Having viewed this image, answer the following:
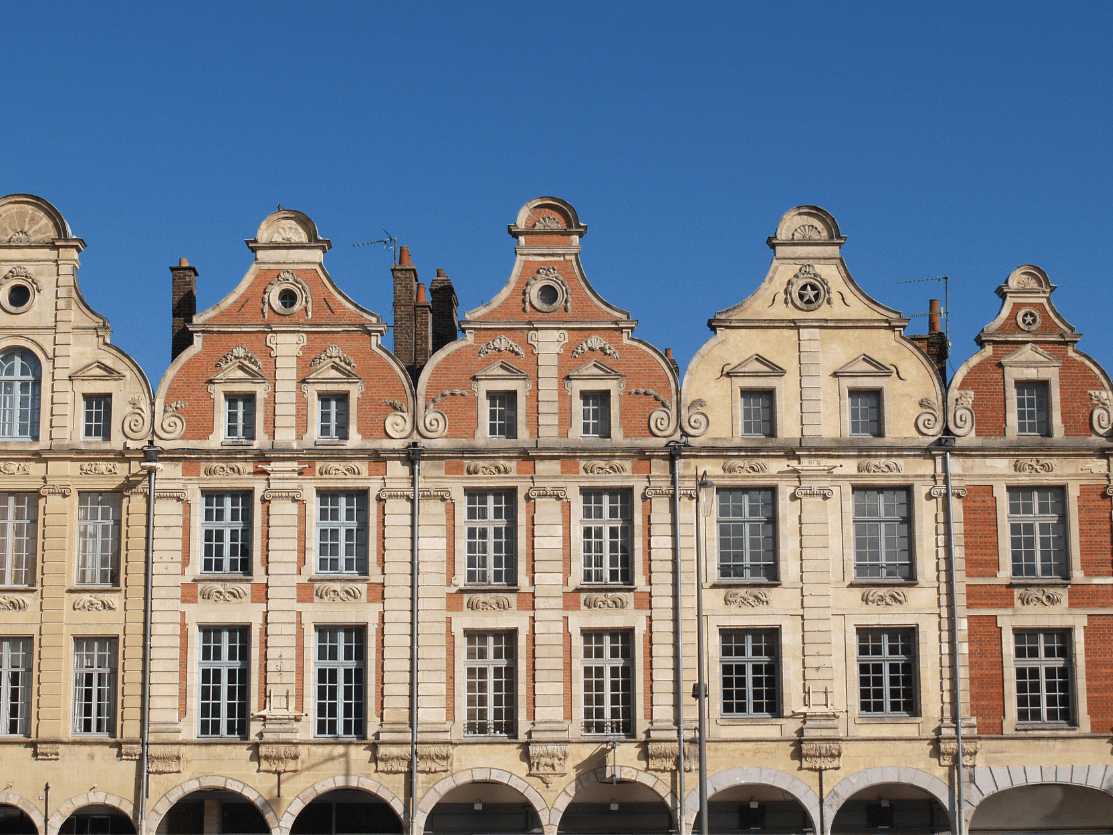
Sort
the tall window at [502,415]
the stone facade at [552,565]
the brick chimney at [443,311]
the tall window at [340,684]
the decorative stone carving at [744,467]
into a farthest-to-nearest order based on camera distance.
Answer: the brick chimney at [443,311] < the tall window at [502,415] < the decorative stone carving at [744,467] < the tall window at [340,684] < the stone facade at [552,565]

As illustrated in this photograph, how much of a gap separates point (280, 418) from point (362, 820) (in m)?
8.82

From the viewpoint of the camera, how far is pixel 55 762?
32.9 m

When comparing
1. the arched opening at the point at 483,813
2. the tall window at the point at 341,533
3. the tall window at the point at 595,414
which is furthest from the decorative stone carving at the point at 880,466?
the tall window at the point at 341,533

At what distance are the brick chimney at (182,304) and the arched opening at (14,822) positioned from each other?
10.4 metres

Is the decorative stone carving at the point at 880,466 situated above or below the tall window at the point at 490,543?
above

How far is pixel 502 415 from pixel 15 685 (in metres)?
11.8

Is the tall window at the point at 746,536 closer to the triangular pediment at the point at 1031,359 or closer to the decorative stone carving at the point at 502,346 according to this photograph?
the decorative stone carving at the point at 502,346

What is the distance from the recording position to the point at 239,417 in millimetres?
34438

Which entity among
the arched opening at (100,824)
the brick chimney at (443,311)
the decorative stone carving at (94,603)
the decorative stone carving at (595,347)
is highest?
the brick chimney at (443,311)

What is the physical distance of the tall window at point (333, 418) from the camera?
34.3 metres

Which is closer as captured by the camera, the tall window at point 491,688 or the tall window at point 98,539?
the tall window at point 491,688

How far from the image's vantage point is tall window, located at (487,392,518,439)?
113 ft

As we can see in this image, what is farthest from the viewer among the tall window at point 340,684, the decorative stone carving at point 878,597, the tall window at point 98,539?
the tall window at point 98,539

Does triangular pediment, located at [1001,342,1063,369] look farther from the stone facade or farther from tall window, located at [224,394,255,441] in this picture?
tall window, located at [224,394,255,441]
